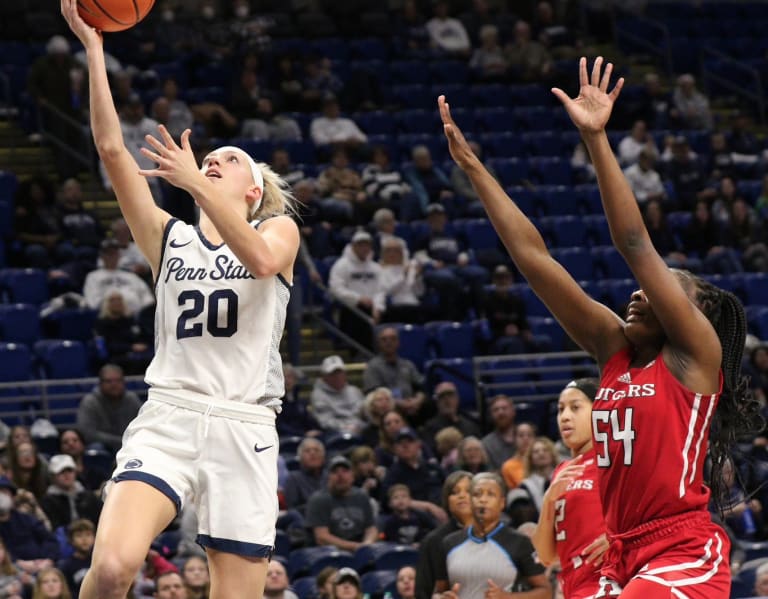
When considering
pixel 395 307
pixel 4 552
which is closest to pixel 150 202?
pixel 4 552

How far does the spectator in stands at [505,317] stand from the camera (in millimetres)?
13664

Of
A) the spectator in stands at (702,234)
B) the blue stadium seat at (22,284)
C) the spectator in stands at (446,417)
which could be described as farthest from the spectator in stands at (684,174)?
the blue stadium seat at (22,284)

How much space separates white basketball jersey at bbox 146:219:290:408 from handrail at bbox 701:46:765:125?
1611 centimetres

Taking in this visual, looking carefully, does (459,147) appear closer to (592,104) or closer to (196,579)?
(592,104)

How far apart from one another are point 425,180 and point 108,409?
5.69m

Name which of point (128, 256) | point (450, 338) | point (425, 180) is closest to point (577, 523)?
point (450, 338)

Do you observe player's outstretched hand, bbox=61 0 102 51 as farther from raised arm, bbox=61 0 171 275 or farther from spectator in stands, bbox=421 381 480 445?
spectator in stands, bbox=421 381 480 445

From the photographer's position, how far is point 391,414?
1126cm

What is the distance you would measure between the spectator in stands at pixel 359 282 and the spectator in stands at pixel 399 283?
109mm

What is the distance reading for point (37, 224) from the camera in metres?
13.7

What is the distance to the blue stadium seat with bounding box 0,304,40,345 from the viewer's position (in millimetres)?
12297

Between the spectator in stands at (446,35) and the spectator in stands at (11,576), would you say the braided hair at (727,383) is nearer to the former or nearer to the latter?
the spectator in stands at (11,576)

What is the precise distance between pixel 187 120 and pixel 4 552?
7.47m

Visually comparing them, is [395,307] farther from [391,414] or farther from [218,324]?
[218,324]
